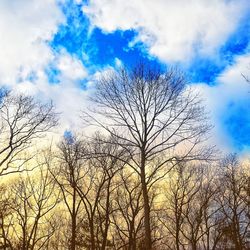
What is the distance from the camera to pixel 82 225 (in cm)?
4169

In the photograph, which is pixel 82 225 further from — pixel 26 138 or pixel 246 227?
pixel 26 138

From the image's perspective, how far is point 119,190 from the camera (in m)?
35.7

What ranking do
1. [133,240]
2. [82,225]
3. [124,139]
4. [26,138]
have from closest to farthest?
1. [124,139]
2. [26,138]
3. [133,240]
4. [82,225]

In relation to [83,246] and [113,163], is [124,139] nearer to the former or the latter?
[113,163]

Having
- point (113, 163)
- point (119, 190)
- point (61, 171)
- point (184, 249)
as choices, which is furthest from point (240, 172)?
point (61, 171)

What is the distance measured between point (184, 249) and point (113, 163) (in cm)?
1587

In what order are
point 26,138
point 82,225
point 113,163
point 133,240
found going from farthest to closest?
point 82,225
point 133,240
point 113,163
point 26,138

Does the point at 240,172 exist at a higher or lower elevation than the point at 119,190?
higher

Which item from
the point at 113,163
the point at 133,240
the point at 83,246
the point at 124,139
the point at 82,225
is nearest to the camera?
the point at 124,139

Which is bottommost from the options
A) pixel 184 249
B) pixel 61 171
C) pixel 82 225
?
pixel 184 249

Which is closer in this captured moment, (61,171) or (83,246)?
(61,171)

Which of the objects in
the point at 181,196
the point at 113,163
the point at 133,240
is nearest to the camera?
the point at 113,163

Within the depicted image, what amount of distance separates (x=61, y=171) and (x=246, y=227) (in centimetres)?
2290

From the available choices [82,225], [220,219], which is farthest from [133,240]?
[220,219]
